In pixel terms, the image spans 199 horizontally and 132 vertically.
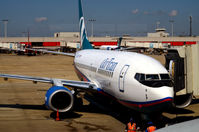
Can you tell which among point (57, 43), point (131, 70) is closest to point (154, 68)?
point (131, 70)

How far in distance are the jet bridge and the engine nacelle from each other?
5858mm

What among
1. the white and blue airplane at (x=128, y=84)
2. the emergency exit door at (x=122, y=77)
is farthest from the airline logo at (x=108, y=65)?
the emergency exit door at (x=122, y=77)

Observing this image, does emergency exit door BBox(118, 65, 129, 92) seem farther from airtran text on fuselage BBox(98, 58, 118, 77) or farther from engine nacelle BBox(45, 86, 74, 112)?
engine nacelle BBox(45, 86, 74, 112)

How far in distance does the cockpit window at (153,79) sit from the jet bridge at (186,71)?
2.12 m

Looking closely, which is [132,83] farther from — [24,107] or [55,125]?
[24,107]

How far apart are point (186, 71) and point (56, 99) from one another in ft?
24.8

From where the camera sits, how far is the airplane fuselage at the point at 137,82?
1309 cm

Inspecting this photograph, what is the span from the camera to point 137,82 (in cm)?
1377

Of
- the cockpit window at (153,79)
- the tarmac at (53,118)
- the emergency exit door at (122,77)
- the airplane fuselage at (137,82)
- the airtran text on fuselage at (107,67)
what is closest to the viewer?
Result: the airplane fuselage at (137,82)

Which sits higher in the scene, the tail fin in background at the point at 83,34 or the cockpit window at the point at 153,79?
the tail fin in background at the point at 83,34

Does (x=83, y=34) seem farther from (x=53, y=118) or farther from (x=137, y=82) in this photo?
(x=137, y=82)

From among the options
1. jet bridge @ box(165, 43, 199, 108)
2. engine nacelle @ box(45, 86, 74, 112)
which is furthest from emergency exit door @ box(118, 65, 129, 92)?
engine nacelle @ box(45, 86, 74, 112)

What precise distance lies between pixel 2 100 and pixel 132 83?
1287 cm

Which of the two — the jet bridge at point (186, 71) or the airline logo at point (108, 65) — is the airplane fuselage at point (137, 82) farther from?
the jet bridge at point (186, 71)
